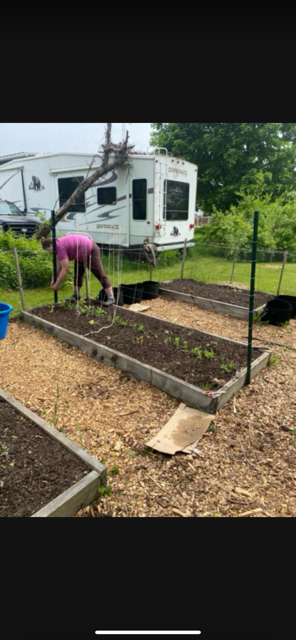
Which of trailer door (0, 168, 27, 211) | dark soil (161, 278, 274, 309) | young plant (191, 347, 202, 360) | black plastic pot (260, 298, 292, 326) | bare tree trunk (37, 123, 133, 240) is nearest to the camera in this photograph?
young plant (191, 347, 202, 360)

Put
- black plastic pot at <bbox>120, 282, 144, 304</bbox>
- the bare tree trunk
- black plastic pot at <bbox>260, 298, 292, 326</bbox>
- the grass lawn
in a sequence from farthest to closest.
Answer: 1. the bare tree trunk
2. the grass lawn
3. black plastic pot at <bbox>120, 282, 144, 304</bbox>
4. black plastic pot at <bbox>260, 298, 292, 326</bbox>

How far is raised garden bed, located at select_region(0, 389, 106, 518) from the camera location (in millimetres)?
2084

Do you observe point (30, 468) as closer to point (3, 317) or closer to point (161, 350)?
point (161, 350)

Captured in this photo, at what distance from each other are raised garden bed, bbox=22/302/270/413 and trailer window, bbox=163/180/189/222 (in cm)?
530

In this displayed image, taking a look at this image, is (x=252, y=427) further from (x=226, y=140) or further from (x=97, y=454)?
(x=226, y=140)

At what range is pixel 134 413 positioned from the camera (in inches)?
130

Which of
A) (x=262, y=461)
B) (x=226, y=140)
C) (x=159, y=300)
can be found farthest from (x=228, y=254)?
(x=262, y=461)

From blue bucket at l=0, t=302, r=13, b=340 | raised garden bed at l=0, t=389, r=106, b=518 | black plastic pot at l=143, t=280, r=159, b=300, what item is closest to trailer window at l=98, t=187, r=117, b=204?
black plastic pot at l=143, t=280, r=159, b=300

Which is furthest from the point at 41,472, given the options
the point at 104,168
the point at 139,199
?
the point at 104,168

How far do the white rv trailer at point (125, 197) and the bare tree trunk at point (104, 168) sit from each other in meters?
0.24

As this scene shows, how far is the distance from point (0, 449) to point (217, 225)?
508 inches

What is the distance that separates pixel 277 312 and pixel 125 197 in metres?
5.92

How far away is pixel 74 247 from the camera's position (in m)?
5.52

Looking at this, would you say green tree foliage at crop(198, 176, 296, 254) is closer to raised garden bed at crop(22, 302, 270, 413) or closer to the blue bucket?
raised garden bed at crop(22, 302, 270, 413)
